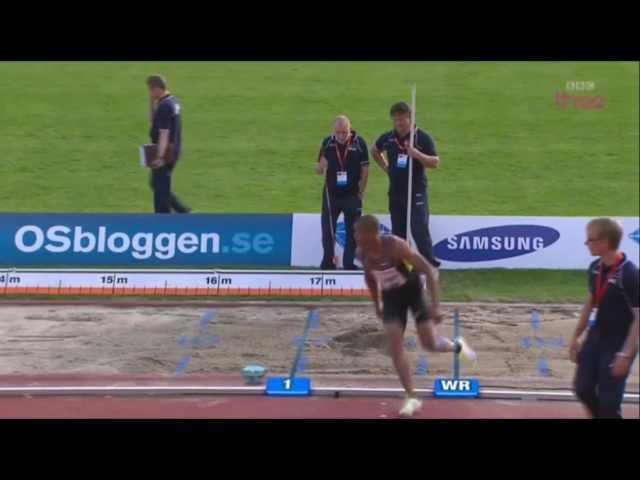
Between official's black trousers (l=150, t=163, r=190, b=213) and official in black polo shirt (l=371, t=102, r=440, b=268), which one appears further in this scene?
official's black trousers (l=150, t=163, r=190, b=213)

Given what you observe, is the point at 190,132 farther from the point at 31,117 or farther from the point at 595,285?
the point at 595,285

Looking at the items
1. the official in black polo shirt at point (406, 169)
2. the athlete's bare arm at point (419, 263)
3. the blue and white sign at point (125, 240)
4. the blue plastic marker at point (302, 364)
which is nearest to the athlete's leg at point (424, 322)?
the athlete's bare arm at point (419, 263)

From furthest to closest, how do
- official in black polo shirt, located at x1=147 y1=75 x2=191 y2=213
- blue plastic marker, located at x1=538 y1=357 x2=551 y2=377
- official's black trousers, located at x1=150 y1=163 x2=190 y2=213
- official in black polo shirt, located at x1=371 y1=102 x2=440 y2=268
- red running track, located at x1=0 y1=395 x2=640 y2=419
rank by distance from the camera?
1. official's black trousers, located at x1=150 y1=163 x2=190 y2=213
2. official in black polo shirt, located at x1=147 y1=75 x2=191 y2=213
3. official in black polo shirt, located at x1=371 y1=102 x2=440 y2=268
4. blue plastic marker, located at x1=538 y1=357 x2=551 y2=377
5. red running track, located at x1=0 y1=395 x2=640 y2=419

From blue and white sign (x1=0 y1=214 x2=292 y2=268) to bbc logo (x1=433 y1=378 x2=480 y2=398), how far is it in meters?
4.22

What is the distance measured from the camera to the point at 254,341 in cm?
1003

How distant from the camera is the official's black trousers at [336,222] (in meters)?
11.9

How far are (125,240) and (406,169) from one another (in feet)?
12.4

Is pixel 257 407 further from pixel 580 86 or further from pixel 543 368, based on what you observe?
pixel 580 86

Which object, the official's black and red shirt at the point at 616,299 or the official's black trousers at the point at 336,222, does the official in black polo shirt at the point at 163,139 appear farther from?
the official's black and red shirt at the point at 616,299

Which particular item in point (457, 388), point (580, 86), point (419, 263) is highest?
point (580, 86)

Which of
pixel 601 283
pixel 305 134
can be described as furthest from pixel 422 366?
pixel 305 134

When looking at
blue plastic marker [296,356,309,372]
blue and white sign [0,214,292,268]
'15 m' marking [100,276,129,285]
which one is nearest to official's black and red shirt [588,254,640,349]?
blue plastic marker [296,356,309,372]

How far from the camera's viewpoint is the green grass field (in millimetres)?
12875

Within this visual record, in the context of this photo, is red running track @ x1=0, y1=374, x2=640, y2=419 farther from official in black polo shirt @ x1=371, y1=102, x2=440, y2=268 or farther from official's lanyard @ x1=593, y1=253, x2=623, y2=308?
official in black polo shirt @ x1=371, y1=102, x2=440, y2=268
